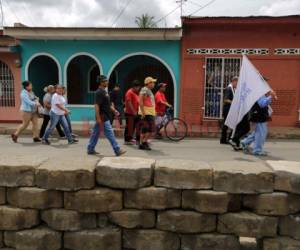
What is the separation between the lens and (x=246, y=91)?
7.60 metres

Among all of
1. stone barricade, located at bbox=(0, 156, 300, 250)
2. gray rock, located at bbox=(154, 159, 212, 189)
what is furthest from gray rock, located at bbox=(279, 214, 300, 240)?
gray rock, located at bbox=(154, 159, 212, 189)

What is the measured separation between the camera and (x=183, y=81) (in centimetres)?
1300

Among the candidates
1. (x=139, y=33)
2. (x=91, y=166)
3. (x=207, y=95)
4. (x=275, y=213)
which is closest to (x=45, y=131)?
(x=139, y=33)

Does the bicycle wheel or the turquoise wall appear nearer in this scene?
the bicycle wheel

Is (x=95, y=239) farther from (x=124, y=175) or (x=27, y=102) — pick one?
(x=27, y=102)

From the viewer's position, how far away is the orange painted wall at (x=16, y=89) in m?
13.6

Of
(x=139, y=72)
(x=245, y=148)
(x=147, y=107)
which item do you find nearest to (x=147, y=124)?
(x=147, y=107)

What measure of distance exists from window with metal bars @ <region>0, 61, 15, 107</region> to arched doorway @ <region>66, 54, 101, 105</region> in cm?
228

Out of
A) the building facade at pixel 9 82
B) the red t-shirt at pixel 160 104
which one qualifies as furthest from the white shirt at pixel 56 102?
the building facade at pixel 9 82

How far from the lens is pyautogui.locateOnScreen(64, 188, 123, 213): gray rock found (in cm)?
315

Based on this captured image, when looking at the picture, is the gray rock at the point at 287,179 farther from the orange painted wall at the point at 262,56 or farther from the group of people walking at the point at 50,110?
the orange painted wall at the point at 262,56

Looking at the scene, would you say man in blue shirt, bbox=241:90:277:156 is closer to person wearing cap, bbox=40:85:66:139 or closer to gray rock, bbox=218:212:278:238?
gray rock, bbox=218:212:278:238

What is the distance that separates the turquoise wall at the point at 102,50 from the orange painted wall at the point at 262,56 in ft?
1.45

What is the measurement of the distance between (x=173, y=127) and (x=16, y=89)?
6665 millimetres
